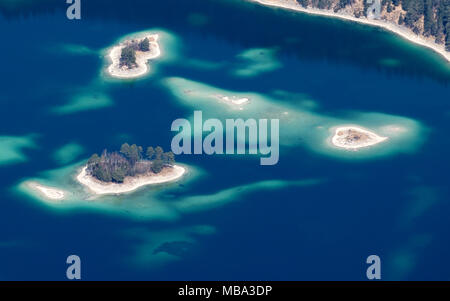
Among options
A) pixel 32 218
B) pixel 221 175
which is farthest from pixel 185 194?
pixel 32 218

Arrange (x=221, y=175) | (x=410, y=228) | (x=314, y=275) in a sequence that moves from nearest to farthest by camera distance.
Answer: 1. (x=314, y=275)
2. (x=410, y=228)
3. (x=221, y=175)

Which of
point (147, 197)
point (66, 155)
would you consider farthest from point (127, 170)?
point (66, 155)

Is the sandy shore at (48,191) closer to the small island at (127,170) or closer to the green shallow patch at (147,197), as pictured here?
the green shallow patch at (147,197)

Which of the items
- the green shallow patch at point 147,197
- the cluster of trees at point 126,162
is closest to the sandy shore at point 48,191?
the green shallow patch at point 147,197

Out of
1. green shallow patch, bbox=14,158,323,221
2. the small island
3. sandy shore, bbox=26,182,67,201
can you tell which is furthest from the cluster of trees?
sandy shore, bbox=26,182,67,201

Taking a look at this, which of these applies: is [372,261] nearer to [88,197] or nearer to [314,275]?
[314,275]

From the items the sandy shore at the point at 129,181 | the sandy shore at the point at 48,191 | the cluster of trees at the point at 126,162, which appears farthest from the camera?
the cluster of trees at the point at 126,162

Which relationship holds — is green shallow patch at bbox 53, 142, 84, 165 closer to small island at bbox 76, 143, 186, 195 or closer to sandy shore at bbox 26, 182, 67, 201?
small island at bbox 76, 143, 186, 195
